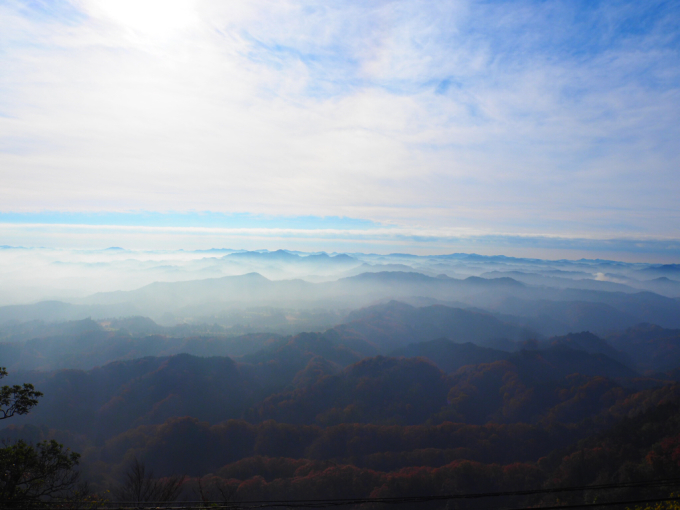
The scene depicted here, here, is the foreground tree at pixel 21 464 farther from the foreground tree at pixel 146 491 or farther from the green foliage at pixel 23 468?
the foreground tree at pixel 146 491

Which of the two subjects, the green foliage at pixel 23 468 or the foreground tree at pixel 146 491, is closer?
the green foliage at pixel 23 468

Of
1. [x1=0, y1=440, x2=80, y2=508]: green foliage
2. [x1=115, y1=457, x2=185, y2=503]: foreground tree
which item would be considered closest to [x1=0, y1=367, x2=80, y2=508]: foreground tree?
[x1=0, y1=440, x2=80, y2=508]: green foliage

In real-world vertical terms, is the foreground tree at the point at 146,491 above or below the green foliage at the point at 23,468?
below

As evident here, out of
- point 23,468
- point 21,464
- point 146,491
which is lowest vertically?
point 146,491

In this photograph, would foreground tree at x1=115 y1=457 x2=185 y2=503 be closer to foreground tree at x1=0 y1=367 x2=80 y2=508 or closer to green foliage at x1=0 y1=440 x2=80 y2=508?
green foliage at x1=0 y1=440 x2=80 y2=508

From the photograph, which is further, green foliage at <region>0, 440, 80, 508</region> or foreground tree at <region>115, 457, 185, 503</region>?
foreground tree at <region>115, 457, 185, 503</region>

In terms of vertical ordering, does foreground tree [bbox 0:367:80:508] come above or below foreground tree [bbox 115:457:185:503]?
above

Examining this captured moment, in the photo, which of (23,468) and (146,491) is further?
(146,491)

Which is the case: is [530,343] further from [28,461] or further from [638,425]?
[28,461]

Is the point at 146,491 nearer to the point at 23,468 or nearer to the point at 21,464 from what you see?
the point at 23,468

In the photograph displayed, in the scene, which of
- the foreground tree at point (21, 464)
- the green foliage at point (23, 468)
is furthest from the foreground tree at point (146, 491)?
the foreground tree at point (21, 464)

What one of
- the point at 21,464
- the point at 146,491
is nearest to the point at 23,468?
the point at 21,464

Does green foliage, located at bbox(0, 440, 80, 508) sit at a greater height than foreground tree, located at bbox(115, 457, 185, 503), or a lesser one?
greater
